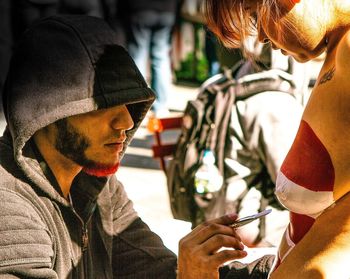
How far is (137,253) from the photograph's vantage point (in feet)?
9.23

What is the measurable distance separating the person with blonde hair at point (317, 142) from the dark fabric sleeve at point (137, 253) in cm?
77

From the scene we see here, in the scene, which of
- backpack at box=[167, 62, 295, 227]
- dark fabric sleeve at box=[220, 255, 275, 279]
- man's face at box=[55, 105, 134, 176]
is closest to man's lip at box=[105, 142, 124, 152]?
man's face at box=[55, 105, 134, 176]

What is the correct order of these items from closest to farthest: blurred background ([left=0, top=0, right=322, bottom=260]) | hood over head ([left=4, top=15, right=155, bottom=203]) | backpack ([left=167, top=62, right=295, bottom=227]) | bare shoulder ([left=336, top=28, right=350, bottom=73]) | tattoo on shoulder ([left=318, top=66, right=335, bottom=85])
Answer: bare shoulder ([left=336, top=28, right=350, bottom=73])
tattoo on shoulder ([left=318, top=66, right=335, bottom=85])
hood over head ([left=4, top=15, right=155, bottom=203])
backpack ([left=167, top=62, right=295, bottom=227])
blurred background ([left=0, top=0, right=322, bottom=260])

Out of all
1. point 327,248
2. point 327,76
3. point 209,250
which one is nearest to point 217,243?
point 209,250

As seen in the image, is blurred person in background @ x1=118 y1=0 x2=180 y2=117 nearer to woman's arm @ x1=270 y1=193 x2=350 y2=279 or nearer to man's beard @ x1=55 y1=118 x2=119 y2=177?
man's beard @ x1=55 y1=118 x2=119 y2=177

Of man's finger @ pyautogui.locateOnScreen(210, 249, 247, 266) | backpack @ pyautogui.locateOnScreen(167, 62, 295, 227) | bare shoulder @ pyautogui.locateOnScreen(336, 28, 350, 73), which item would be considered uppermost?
bare shoulder @ pyautogui.locateOnScreen(336, 28, 350, 73)

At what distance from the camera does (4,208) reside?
2217 millimetres

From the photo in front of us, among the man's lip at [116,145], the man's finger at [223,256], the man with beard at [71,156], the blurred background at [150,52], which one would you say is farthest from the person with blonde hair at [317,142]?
the blurred background at [150,52]

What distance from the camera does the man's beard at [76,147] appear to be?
2.53 m

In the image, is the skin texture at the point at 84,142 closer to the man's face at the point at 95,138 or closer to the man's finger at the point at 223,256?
the man's face at the point at 95,138

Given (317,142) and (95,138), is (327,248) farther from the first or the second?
(95,138)

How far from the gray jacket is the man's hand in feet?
1.18

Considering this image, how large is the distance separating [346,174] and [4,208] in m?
0.88

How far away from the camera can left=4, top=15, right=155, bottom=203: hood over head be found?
2.42 metres
